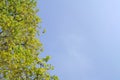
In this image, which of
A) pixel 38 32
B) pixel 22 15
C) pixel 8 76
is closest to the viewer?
pixel 8 76

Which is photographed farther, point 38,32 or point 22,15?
point 38,32

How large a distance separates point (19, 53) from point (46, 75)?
3.26 meters

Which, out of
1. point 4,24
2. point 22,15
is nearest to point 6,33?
point 4,24

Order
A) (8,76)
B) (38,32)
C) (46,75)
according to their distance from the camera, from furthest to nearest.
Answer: (38,32)
(46,75)
(8,76)

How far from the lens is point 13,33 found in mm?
31125

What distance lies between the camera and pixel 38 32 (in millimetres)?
36344

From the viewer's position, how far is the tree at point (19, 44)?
98.5ft

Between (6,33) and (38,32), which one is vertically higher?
(38,32)

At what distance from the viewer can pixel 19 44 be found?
108ft

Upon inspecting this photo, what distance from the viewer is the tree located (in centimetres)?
3003

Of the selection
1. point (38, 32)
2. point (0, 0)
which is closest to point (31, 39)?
point (38, 32)

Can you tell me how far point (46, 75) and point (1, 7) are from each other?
664 cm

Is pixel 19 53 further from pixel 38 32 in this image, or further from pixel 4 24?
pixel 38 32

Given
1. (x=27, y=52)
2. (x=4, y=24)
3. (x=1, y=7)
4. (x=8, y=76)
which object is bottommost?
(x=8, y=76)
